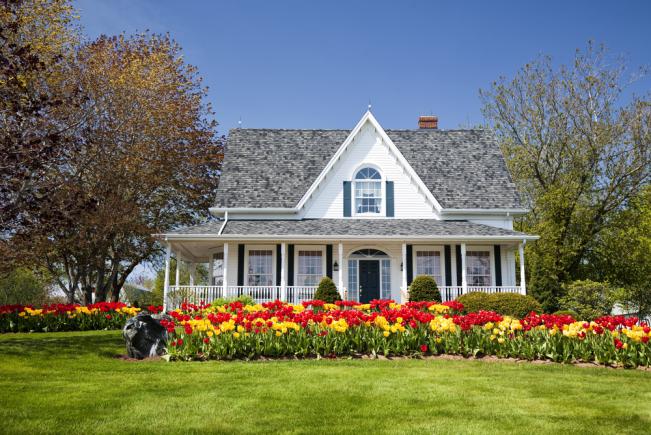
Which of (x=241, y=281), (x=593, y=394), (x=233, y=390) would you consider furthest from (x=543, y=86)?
(x=233, y=390)

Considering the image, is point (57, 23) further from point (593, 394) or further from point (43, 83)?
point (593, 394)

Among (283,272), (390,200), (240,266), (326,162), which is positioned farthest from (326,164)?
(283,272)

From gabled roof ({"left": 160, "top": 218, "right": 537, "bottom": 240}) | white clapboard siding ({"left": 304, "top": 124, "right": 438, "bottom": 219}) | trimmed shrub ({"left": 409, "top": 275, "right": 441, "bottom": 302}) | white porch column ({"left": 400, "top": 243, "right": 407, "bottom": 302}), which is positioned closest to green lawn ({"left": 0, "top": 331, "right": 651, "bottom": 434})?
trimmed shrub ({"left": 409, "top": 275, "right": 441, "bottom": 302})

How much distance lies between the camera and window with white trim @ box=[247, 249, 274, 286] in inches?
841

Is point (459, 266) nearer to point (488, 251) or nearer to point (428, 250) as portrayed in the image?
point (428, 250)

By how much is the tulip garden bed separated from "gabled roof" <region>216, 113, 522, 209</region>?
1225 cm

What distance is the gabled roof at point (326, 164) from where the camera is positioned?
2302cm

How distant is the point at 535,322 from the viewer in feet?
34.7

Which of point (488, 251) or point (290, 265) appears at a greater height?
point (488, 251)

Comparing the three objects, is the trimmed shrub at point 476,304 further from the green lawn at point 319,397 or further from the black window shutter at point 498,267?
the green lawn at point 319,397

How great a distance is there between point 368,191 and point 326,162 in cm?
269

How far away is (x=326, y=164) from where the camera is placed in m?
24.5

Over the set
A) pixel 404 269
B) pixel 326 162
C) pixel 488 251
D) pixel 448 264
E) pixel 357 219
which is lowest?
pixel 404 269

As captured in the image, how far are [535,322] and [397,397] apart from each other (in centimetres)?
467
